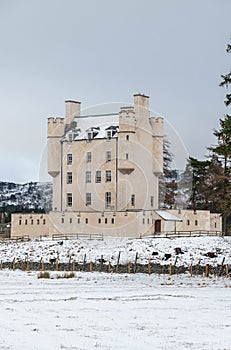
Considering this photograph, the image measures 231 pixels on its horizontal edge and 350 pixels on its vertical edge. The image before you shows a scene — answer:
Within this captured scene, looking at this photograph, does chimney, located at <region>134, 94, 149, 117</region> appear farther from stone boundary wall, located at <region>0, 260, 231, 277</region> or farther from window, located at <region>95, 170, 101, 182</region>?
stone boundary wall, located at <region>0, 260, 231, 277</region>

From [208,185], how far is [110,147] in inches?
536

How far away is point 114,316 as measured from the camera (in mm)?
21000

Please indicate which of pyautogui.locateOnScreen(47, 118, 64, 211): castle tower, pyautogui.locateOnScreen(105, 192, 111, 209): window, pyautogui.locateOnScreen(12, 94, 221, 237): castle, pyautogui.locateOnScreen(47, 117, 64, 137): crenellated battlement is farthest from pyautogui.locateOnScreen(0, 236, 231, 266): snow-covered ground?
pyautogui.locateOnScreen(47, 117, 64, 137): crenellated battlement

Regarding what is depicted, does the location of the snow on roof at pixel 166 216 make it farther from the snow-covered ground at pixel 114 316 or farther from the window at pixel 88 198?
the snow-covered ground at pixel 114 316

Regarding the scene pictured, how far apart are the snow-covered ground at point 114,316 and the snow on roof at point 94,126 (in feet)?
150

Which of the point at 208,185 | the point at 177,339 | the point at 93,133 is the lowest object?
the point at 177,339

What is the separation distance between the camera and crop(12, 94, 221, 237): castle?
7425 centimetres

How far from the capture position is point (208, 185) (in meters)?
84.0

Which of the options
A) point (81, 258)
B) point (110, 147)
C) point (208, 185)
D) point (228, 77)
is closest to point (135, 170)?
point (110, 147)

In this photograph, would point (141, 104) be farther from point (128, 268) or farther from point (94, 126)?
point (128, 268)

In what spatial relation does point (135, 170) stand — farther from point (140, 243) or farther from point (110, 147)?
point (140, 243)

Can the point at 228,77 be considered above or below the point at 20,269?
above

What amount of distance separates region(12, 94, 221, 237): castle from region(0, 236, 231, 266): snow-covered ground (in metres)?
5.47

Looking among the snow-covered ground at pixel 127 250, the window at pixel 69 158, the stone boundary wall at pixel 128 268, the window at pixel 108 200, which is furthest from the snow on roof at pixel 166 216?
the stone boundary wall at pixel 128 268
